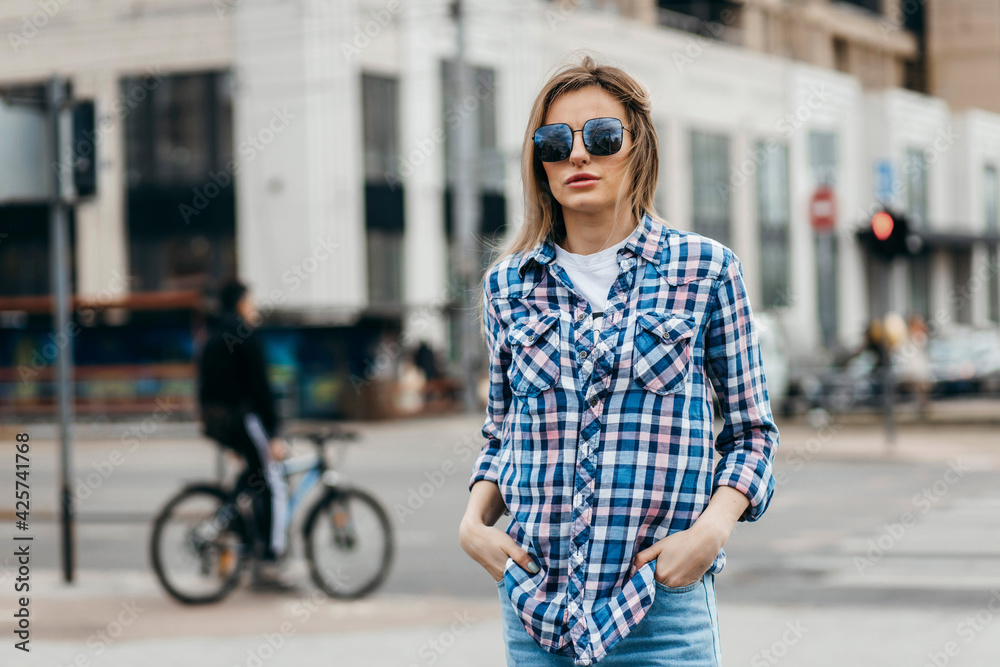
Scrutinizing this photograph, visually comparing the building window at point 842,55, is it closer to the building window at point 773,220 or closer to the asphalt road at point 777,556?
the building window at point 773,220

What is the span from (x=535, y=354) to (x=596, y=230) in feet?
0.88

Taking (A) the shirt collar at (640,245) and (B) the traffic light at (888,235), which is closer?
(A) the shirt collar at (640,245)

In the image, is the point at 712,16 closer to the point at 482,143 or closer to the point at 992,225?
the point at 992,225

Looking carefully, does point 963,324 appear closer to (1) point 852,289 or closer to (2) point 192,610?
(1) point 852,289

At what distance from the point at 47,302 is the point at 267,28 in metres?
7.60

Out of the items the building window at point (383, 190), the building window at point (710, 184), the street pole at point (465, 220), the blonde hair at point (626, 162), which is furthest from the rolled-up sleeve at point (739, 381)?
the building window at point (710, 184)

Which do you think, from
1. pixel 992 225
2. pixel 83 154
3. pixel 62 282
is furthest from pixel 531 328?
pixel 992 225

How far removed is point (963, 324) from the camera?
4572 cm

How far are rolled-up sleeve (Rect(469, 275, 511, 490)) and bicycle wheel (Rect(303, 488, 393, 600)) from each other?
5.17 metres

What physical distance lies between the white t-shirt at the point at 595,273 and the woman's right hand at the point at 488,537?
0.39m

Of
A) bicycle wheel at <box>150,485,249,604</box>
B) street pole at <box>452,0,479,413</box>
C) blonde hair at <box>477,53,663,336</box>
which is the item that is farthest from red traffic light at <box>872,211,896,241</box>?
blonde hair at <box>477,53,663,336</box>

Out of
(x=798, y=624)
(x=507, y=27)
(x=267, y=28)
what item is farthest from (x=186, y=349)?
(x=798, y=624)

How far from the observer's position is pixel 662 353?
2.14 meters

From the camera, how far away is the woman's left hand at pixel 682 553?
211cm
